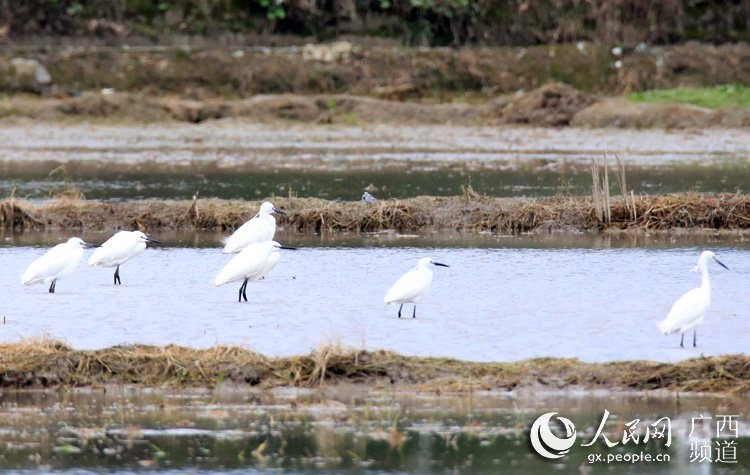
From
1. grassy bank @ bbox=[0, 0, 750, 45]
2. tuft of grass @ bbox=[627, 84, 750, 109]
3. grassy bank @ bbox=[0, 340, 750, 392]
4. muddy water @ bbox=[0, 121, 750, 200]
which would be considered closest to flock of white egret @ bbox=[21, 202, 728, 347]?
grassy bank @ bbox=[0, 340, 750, 392]

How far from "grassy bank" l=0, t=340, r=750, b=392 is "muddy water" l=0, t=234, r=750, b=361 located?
1.00 feet

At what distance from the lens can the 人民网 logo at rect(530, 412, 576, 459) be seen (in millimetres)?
6113

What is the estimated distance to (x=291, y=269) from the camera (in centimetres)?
1160

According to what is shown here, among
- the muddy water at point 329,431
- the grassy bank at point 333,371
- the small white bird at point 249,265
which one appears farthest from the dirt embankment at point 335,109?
the muddy water at point 329,431

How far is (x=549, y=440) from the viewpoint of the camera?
20.4ft

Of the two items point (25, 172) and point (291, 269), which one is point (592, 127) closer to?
point (25, 172)

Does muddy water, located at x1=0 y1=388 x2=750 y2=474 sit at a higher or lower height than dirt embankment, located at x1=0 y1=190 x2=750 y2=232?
lower

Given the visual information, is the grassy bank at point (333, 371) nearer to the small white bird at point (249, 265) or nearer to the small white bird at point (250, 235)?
the small white bird at point (249, 265)

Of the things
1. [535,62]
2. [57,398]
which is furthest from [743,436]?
[535,62]

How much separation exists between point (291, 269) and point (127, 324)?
10.5 feet

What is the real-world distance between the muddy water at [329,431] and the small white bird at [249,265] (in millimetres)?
2508

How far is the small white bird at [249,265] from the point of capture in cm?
948

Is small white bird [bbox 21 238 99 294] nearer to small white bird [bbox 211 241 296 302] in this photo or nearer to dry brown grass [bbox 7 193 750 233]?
small white bird [bbox 211 241 296 302]

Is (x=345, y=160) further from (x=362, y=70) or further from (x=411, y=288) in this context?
(x=411, y=288)
